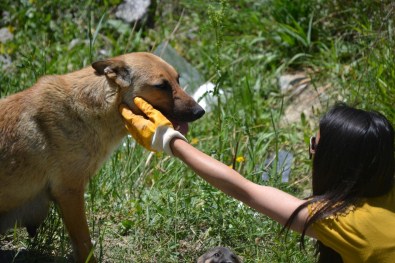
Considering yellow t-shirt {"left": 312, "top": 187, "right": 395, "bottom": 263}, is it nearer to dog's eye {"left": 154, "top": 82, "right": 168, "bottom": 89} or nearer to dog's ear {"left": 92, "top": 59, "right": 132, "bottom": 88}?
dog's eye {"left": 154, "top": 82, "right": 168, "bottom": 89}

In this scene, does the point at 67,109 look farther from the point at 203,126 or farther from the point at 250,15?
the point at 250,15

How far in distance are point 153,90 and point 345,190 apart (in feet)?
4.70

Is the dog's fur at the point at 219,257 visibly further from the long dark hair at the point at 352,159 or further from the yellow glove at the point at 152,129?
the yellow glove at the point at 152,129

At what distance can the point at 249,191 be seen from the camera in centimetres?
351

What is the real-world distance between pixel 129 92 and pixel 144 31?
174 inches

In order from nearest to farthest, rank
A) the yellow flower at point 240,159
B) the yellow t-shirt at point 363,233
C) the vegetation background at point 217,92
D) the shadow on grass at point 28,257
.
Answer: the yellow t-shirt at point 363,233
the shadow on grass at point 28,257
the vegetation background at point 217,92
the yellow flower at point 240,159

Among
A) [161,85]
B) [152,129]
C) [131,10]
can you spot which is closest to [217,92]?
[161,85]

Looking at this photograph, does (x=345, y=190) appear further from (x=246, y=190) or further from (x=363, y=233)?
(x=246, y=190)

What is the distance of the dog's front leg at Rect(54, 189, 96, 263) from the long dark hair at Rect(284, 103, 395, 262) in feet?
4.72

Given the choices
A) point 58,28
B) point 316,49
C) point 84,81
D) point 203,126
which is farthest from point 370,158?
point 58,28

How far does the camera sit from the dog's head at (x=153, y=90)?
4.30 m

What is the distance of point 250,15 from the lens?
819 cm

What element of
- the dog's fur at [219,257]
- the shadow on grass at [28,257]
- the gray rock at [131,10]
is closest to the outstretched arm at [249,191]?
the dog's fur at [219,257]

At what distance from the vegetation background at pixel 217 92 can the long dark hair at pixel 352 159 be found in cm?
108
